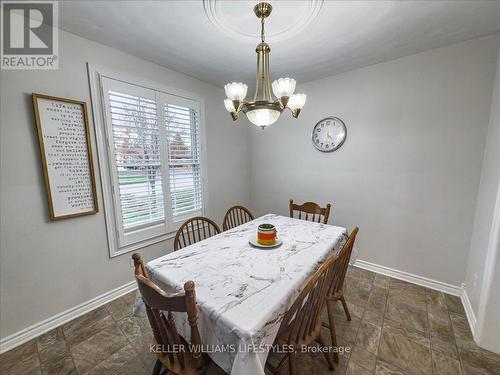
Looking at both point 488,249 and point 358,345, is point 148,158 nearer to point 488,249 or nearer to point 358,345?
point 358,345

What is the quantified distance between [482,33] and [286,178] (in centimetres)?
232

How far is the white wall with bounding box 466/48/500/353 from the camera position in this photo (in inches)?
57.2

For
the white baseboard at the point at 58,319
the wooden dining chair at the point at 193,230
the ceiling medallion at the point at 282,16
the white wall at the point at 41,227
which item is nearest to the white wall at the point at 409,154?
the ceiling medallion at the point at 282,16

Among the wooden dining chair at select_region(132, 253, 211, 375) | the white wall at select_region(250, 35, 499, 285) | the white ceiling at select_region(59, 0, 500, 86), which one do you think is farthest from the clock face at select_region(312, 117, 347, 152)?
the wooden dining chair at select_region(132, 253, 211, 375)

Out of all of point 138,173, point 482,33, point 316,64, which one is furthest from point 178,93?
point 482,33

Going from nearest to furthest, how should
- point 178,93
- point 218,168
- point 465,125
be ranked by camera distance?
point 465,125
point 178,93
point 218,168

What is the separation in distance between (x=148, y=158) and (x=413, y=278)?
3.24 meters

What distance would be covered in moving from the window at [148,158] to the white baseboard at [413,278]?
239 cm

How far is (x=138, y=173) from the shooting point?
7.17 ft

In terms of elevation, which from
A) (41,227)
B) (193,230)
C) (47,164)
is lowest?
(193,230)

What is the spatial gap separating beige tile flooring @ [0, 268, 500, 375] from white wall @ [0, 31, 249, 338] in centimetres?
26

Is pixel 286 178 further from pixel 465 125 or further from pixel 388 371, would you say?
pixel 388 371

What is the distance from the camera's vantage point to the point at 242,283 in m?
1.15

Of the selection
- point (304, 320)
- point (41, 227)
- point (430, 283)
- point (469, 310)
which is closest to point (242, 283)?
point (304, 320)
